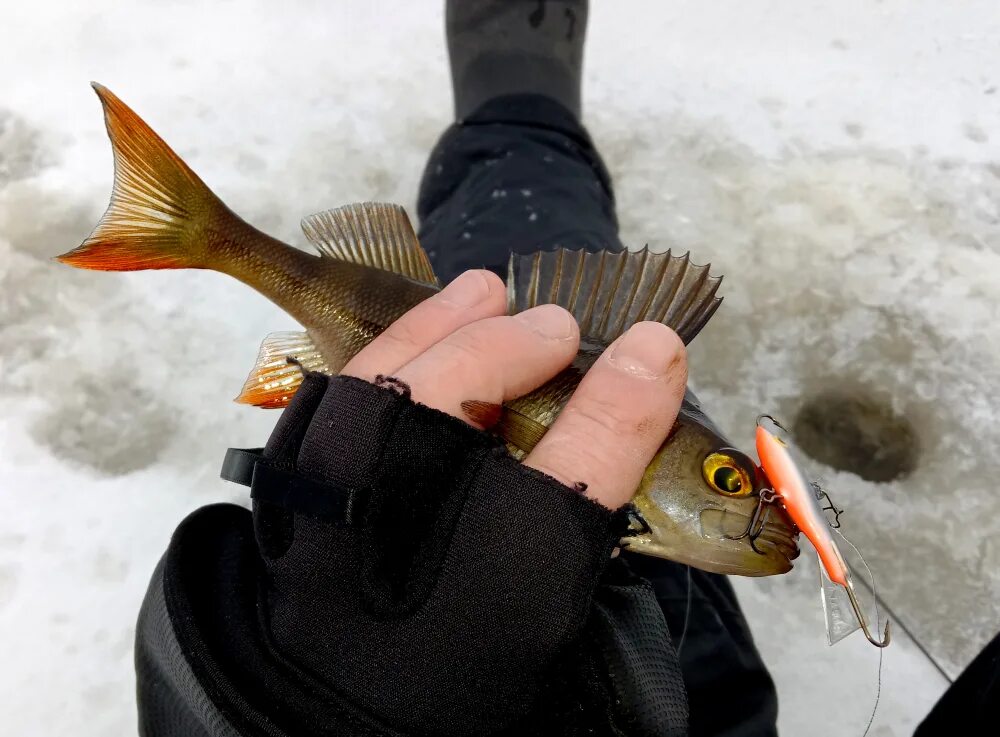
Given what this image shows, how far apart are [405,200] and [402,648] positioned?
86.0 inches

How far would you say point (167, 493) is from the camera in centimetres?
218

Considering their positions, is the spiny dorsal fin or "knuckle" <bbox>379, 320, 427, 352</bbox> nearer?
"knuckle" <bbox>379, 320, 427, 352</bbox>

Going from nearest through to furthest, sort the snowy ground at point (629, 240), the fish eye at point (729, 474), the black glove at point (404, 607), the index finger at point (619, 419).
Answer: the black glove at point (404, 607) → the index finger at point (619, 419) → the fish eye at point (729, 474) → the snowy ground at point (629, 240)

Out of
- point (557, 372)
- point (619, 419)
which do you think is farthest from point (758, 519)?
point (557, 372)

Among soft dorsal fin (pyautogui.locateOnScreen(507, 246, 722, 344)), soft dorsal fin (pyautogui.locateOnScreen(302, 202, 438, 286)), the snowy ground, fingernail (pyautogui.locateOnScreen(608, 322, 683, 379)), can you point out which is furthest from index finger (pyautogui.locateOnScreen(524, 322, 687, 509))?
the snowy ground

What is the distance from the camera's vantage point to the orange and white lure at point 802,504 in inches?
43.1

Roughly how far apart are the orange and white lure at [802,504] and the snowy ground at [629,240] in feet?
3.36

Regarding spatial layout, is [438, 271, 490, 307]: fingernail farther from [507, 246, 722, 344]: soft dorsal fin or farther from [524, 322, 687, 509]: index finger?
[524, 322, 687, 509]: index finger

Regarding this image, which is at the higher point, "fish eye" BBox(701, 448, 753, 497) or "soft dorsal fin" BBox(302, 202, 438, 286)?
"soft dorsal fin" BBox(302, 202, 438, 286)

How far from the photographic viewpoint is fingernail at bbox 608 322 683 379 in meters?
1.23

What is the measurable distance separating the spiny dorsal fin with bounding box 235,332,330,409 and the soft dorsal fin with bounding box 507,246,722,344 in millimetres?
520

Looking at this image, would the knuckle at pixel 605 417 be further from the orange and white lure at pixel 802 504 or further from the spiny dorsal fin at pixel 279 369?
the spiny dorsal fin at pixel 279 369

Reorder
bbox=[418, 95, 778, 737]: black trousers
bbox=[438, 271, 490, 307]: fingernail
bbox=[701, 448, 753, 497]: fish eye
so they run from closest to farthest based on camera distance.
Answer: bbox=[701, 448, 753, 497]: fish eye < bbox=[438, 271, 490, 307]: fingernail < bbox=[418, 95, 778, 737]: black trousers

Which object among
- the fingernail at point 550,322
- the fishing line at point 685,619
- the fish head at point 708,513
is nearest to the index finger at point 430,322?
the fingernail at point 550,322
